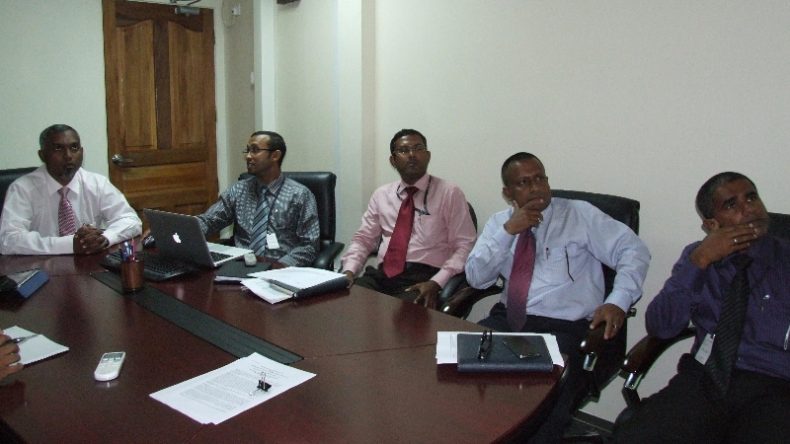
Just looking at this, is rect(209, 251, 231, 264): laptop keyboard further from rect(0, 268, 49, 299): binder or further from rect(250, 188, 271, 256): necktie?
rect(0, 268, 49, 299): binder

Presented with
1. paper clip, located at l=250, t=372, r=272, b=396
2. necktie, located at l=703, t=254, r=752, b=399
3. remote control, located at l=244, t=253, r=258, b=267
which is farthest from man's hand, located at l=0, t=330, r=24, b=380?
necktie, located at l=703, t=254, r=752, b=399

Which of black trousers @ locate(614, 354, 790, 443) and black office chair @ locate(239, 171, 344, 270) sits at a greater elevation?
black office chair @ locate(239, 171, 344, 270)

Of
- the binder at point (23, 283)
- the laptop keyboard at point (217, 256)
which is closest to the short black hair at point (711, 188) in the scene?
the laptop keyboard at point (217, 256)

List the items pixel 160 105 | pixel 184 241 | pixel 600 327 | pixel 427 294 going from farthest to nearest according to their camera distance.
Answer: pixel 160 105, pixel 427 294, pixel 184 241, pixel 600 327

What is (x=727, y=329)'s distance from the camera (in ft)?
6.39

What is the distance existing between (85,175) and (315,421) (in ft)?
8.09

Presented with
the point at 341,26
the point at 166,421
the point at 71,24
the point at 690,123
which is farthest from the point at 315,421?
the point at 71,24

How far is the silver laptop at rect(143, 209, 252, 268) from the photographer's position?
249cm

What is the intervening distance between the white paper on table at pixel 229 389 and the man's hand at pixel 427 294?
1.12 m

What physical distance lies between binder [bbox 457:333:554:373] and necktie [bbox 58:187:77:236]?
227cm

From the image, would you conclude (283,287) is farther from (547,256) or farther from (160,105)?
(160,105)

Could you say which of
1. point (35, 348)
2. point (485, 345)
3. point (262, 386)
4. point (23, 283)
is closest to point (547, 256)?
point (485, 345)

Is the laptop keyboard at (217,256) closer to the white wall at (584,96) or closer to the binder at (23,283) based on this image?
the binder at (23,283)

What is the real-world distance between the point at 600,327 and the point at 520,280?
19.1 inches
